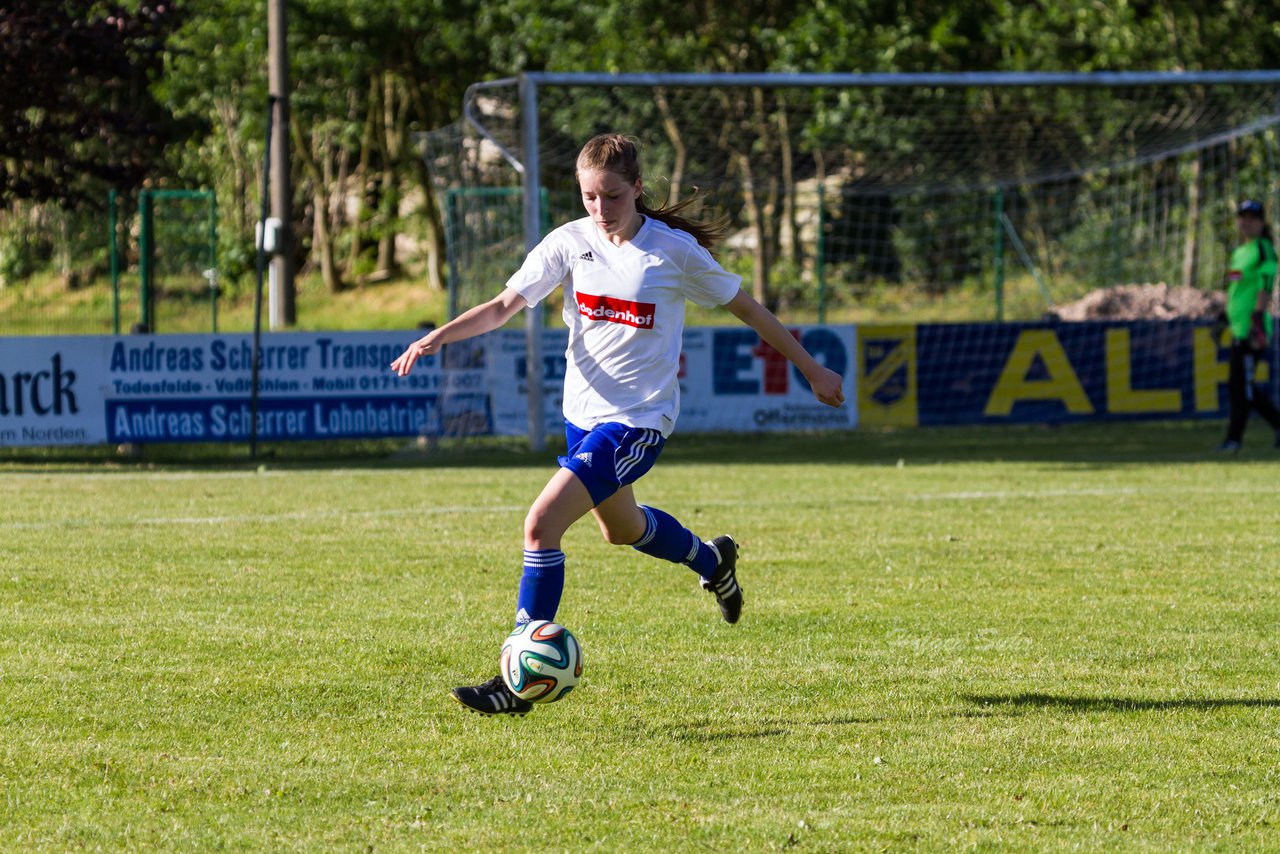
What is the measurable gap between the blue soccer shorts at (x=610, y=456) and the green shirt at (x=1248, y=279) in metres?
11.4

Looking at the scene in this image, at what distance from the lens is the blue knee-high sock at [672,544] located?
21.1ft

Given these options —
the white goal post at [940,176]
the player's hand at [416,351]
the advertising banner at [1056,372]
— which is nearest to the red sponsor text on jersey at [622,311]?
the player's hand at [416,351]

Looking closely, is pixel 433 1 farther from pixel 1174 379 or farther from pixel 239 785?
pixel 239 785

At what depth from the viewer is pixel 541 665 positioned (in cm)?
529

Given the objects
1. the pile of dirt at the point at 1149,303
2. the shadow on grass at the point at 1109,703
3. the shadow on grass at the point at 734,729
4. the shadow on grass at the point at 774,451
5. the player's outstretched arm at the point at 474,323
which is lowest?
the shadow on grass at the point at 1109,703

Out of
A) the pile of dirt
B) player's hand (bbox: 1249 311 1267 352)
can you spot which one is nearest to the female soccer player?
player's hand (bbox: 1249 311 1267 352)

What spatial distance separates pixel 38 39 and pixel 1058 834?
14627 millimetres

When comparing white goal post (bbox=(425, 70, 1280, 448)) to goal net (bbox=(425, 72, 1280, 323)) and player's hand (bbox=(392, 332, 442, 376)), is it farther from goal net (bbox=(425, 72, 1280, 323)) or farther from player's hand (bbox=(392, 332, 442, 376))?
player's hand (bbox=(392, 332, 442, 376))

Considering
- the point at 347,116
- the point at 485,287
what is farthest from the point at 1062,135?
the point at 347,116

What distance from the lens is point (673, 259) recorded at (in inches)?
234

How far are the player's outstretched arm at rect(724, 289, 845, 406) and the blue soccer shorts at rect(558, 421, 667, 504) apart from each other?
1.73ft

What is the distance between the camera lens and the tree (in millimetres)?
16375

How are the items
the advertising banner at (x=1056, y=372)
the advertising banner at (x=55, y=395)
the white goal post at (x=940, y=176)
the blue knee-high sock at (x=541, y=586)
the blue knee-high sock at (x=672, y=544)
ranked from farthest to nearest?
1. the white goal post at (x=940, y=176)
2. the advertising banner at (x=1056, y=372)
3. the advertising banner at (x=55, y=395)
4. the blue knee-high sock at (x=672, y=544)
5. the blue knee-high sock at (x=541, y=586)

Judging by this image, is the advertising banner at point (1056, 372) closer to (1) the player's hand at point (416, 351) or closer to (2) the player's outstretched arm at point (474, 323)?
(2) the player's outstretched arm at point (474, 323)
